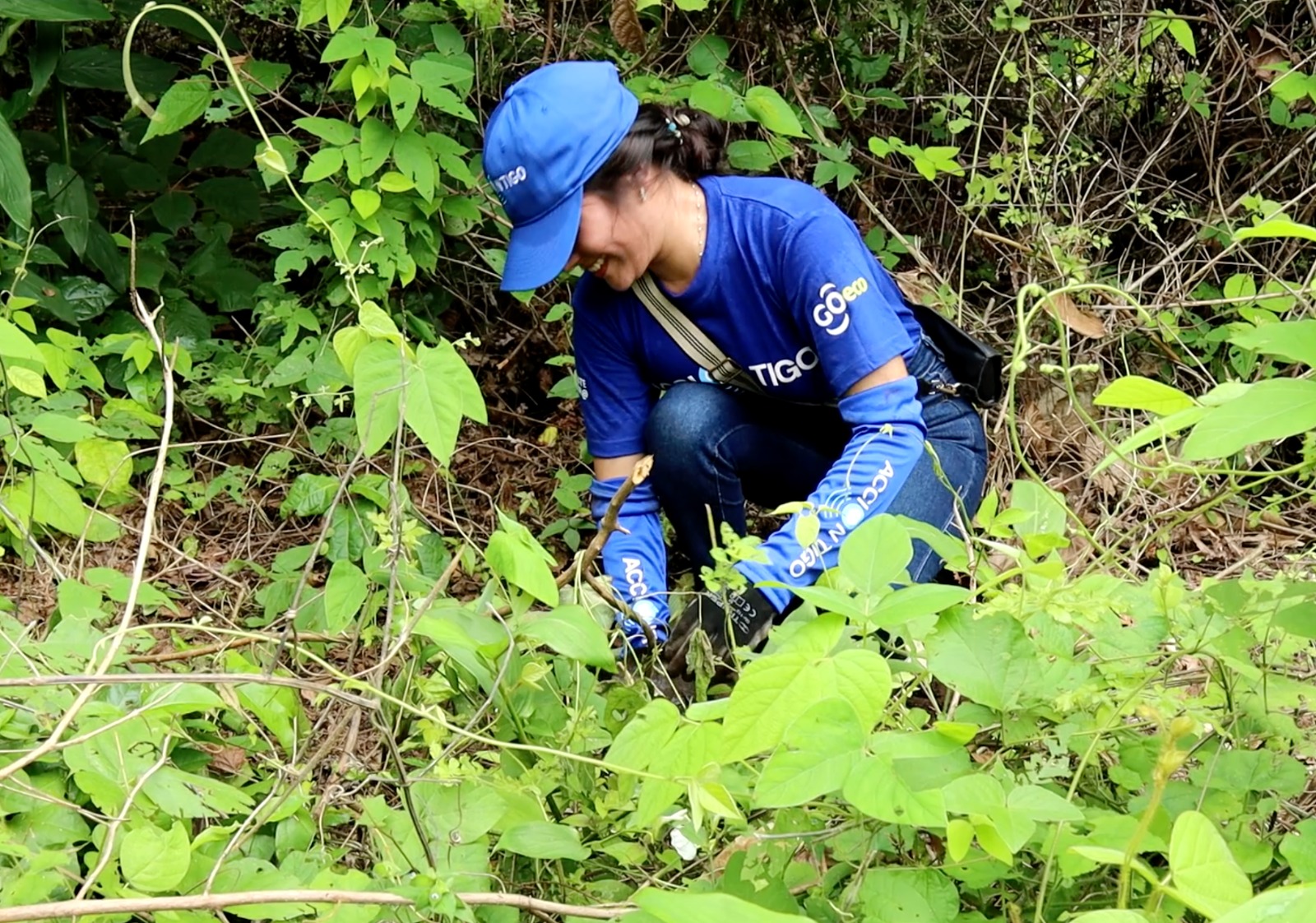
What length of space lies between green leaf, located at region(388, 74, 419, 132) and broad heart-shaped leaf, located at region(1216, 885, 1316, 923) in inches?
86.4

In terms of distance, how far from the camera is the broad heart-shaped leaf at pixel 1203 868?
0.77 meters

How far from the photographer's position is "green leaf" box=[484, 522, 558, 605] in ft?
3.40

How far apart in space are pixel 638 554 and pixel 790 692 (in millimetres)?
1387

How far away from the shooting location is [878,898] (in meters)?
0.96

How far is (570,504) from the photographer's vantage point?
279 centimetres

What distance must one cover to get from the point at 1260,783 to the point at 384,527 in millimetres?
867

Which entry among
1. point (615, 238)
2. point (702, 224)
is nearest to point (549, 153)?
point (615, 238)

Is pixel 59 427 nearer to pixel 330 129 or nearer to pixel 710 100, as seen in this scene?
pixel 330 129

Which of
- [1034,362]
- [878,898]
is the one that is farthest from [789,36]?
[878,898]

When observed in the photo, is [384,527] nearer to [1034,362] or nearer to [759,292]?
[759,292]

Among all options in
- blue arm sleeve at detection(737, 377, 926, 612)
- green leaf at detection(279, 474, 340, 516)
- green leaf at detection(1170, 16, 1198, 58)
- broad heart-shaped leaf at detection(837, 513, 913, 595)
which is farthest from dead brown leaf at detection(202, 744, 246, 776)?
green leaf at detection(1170, 16, 1198, 58)

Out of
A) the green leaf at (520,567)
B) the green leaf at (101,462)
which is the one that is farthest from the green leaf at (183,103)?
the green leaf at (520,567)

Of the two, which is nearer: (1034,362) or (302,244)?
(302,244)

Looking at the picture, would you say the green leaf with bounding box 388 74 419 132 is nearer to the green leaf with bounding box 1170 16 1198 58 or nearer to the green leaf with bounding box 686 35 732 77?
the green leaf with bounding box 686 35 732 77
